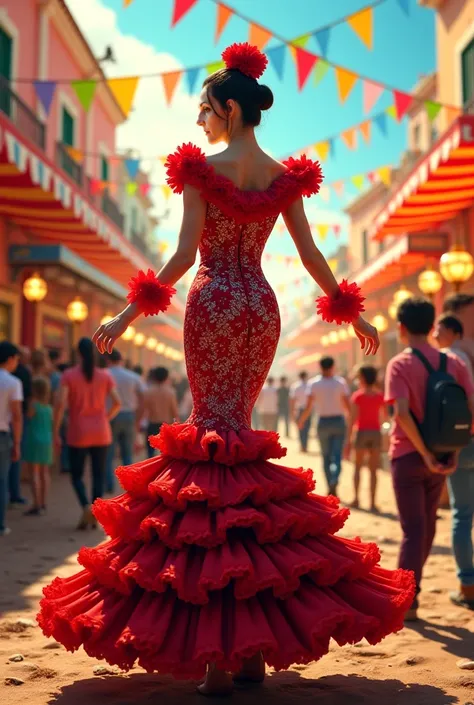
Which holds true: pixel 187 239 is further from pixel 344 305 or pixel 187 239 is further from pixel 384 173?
pixel 384 173

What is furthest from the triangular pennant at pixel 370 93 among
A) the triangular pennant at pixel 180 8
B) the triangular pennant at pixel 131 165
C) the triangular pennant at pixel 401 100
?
the triangular pennant at pixel 131 165

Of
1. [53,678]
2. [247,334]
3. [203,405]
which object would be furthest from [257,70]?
[53,678]

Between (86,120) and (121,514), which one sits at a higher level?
(86,120)

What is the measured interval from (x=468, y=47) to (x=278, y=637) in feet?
47.8

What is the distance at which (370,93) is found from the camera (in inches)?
393

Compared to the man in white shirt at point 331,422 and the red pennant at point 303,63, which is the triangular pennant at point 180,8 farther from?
the man in white shirt at point 331,422

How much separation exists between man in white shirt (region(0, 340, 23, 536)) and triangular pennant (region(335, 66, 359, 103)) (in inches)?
215

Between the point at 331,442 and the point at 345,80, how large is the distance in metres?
4.52

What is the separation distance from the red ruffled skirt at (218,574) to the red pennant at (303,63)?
7.26 metres

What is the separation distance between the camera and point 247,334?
289 centimetres

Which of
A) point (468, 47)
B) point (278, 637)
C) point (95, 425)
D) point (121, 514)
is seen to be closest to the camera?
point (278, 637)

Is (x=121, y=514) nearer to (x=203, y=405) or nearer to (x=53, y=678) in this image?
(x=203, y=405)

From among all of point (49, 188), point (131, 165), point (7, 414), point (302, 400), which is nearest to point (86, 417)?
point (7, 414)

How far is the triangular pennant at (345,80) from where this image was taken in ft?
31.1
